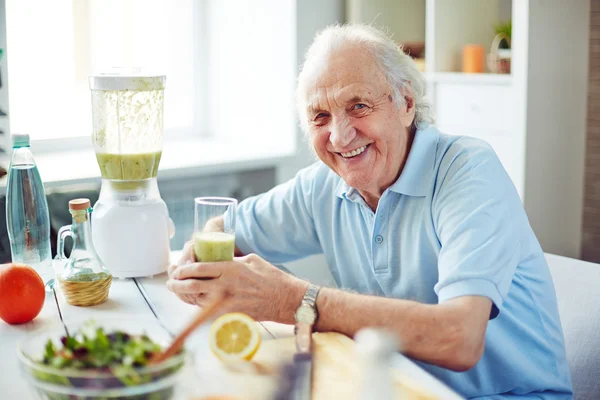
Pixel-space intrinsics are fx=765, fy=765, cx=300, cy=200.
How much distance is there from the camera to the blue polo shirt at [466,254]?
1.34 meters

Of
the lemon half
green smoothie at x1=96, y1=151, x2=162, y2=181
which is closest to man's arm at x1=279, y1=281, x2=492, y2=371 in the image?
the lemon half

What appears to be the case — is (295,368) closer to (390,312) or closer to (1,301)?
(390,312)

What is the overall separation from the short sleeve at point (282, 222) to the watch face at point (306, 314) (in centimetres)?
51

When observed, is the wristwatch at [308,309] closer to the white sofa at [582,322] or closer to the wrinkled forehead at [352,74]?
the wrinkled forehead at [352,74]

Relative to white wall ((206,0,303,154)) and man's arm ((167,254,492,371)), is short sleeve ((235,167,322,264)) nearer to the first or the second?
man's arm ((167,254,492,371))

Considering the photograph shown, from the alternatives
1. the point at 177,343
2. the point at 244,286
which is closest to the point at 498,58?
the point at 244,286

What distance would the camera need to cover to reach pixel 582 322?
1.63 metres

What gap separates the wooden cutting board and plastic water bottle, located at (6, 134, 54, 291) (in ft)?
1.99

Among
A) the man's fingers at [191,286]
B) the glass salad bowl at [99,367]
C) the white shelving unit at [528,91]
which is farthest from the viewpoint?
the white shelving unit at [528,91]

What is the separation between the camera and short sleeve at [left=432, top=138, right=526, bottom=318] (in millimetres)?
1300

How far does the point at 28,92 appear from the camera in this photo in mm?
2838

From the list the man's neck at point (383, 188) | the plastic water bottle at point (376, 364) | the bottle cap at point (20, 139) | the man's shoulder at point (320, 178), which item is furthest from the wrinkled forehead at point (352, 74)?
the plastic water bottle at point (376, 364)

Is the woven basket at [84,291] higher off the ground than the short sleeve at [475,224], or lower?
lower

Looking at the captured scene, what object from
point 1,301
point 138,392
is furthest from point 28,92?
point 138,392
